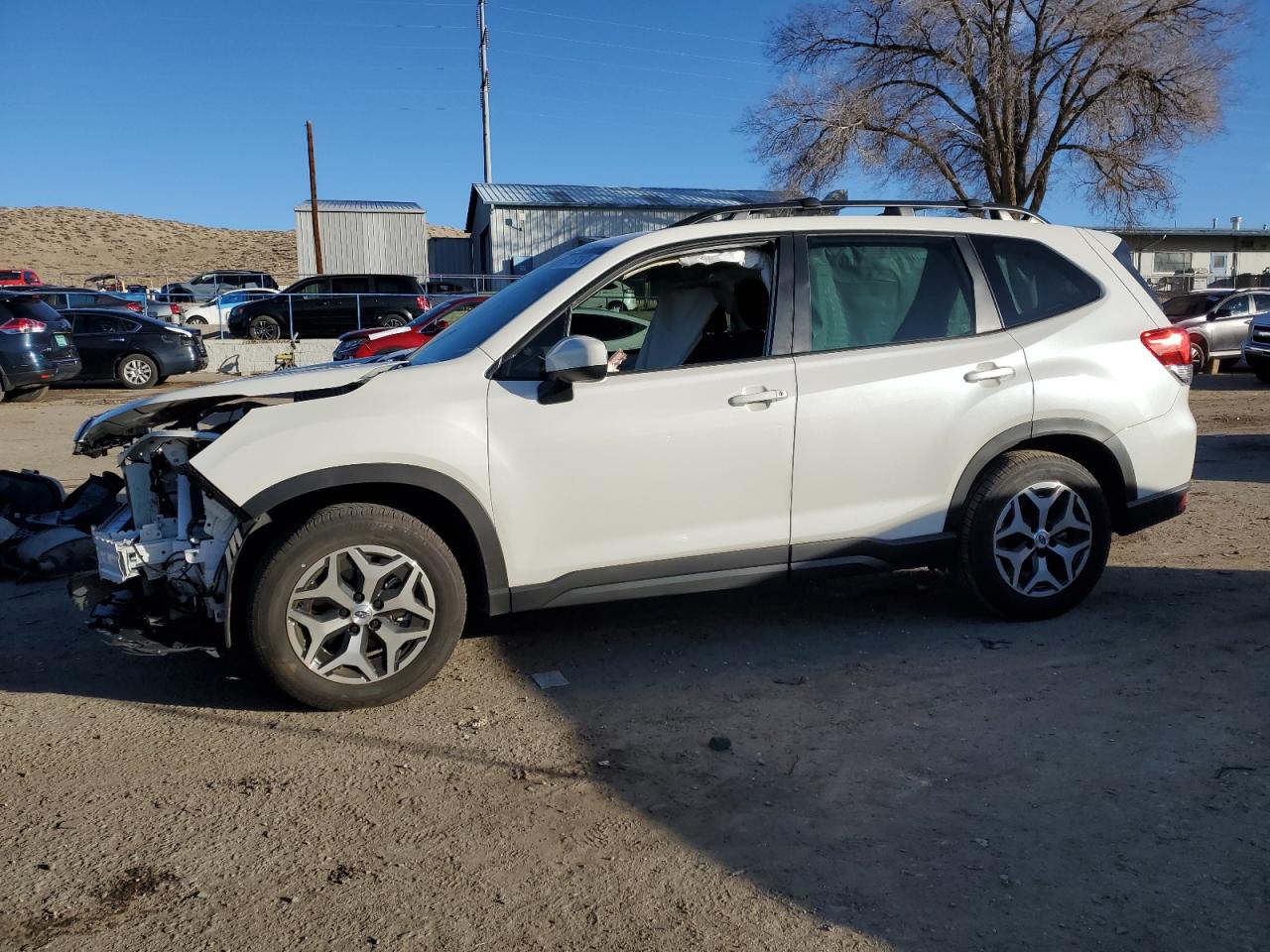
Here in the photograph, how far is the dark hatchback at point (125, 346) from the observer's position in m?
18.7

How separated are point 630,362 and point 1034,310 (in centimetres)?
189

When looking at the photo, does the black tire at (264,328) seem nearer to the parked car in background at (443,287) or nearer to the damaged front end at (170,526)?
the parked car in background at (443,287)

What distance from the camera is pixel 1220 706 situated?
12.9ft

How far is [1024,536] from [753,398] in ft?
4.89

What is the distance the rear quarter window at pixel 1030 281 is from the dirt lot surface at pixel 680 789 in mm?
1469

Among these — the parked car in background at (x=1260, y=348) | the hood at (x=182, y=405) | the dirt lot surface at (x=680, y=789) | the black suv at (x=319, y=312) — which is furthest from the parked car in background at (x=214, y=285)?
the dirt lot surface at (x=680, y=789)

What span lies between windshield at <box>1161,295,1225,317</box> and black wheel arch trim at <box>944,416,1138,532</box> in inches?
709

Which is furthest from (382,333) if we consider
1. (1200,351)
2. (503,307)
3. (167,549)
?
(1200,351)

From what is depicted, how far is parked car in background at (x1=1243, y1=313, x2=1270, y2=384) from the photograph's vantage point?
56.8 feet

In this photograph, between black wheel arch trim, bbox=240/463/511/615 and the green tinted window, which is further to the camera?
the green tinted window

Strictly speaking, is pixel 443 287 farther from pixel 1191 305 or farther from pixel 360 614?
pixel 360 614

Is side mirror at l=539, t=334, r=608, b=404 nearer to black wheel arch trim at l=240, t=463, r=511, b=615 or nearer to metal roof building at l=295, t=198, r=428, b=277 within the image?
black wheel arch trim at l=240, t=463, r=511, b=615

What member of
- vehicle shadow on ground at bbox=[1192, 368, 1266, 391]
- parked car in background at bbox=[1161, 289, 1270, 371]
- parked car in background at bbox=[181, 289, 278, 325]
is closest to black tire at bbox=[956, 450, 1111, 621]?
vehicle shadow on ground at bbox=[1192, 368, 1266, 391]

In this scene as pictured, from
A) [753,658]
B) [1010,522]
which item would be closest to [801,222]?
[1010,522]
